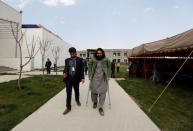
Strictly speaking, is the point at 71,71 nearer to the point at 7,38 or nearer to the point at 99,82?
the point at 99,82

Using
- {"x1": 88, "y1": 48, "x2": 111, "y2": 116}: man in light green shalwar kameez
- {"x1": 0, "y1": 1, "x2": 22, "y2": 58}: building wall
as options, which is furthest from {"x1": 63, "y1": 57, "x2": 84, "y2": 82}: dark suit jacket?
{"x1": 0, "y1": 1, "x2": 22, "y2": 58}: building wall

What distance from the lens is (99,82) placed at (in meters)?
3.41

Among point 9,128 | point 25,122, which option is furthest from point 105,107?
point 9,128

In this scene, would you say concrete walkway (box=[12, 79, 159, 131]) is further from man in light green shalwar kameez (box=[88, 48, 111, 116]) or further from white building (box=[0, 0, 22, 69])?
white building (box=[0, 0, 22, 69])

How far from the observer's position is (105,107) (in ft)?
12.2

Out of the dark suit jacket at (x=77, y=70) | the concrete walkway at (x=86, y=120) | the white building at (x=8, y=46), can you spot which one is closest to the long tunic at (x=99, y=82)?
the dark suit jacket at (x=77, y=70)

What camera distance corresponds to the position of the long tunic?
3393 mm

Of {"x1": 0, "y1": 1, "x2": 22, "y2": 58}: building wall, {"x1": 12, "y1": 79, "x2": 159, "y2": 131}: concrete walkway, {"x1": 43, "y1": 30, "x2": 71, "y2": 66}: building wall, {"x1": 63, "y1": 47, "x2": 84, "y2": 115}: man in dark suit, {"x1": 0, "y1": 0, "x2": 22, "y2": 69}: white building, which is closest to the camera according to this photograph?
{"x1": 12, "y1": 79, "x2": 159, "y2": 131}: concrete walkway

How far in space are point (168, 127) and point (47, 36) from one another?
2679 cm

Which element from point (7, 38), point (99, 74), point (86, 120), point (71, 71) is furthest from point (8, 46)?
point (86, 120)

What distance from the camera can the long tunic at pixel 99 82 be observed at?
3.39 metres

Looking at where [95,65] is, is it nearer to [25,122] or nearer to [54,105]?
[54,105]

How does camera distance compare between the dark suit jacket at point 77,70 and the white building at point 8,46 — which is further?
the white building at point 8,46

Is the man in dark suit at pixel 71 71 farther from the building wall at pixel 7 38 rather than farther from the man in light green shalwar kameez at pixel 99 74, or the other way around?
the building wall at pixel 7 38
